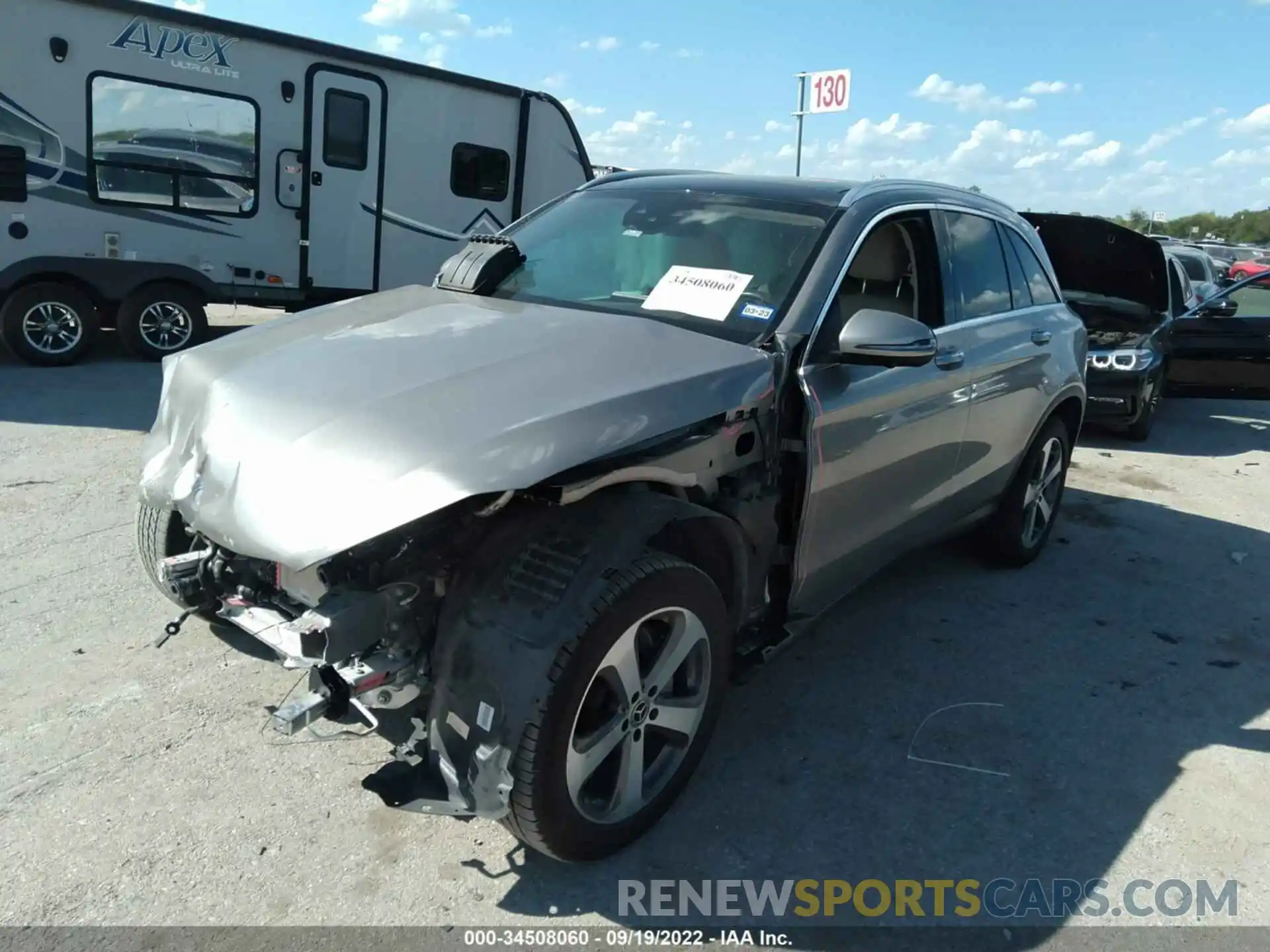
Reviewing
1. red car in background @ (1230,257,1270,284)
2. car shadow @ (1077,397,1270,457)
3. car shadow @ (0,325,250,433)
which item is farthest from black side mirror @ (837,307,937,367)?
red car in background @ (1230,257,1270,284)

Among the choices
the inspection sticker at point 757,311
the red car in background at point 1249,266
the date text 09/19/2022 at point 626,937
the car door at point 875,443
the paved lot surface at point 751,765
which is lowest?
the date text 09/19/2022 at point 626,937

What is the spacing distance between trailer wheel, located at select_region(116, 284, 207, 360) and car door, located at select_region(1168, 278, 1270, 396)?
951 cm

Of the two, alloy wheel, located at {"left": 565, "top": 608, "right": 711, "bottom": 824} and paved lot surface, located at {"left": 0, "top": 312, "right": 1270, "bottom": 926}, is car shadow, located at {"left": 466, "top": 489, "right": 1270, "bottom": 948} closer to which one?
paved lot surface, located at {"left": 0, "top": 312, "right": 1270, "bottom": 926}

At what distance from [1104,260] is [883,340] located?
303 inches

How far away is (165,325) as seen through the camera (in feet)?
30.6

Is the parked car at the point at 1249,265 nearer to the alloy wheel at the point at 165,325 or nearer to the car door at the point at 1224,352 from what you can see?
the car door at the point at 1224,352

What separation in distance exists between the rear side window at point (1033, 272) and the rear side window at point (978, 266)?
27cm

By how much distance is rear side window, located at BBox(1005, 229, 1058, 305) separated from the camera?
4.86 m

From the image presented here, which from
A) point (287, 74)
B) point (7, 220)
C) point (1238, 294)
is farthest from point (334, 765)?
point (1238, 294)

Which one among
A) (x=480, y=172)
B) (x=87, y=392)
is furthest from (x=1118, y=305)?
(x=87, y=392)

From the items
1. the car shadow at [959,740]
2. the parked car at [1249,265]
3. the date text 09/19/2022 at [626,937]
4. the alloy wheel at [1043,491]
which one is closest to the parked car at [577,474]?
the date text 09/19/2022 at [626,937]

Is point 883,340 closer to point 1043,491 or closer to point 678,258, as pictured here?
point 678,258

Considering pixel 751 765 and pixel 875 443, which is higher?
pixel 875 443

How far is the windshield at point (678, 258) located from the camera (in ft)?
10.7
